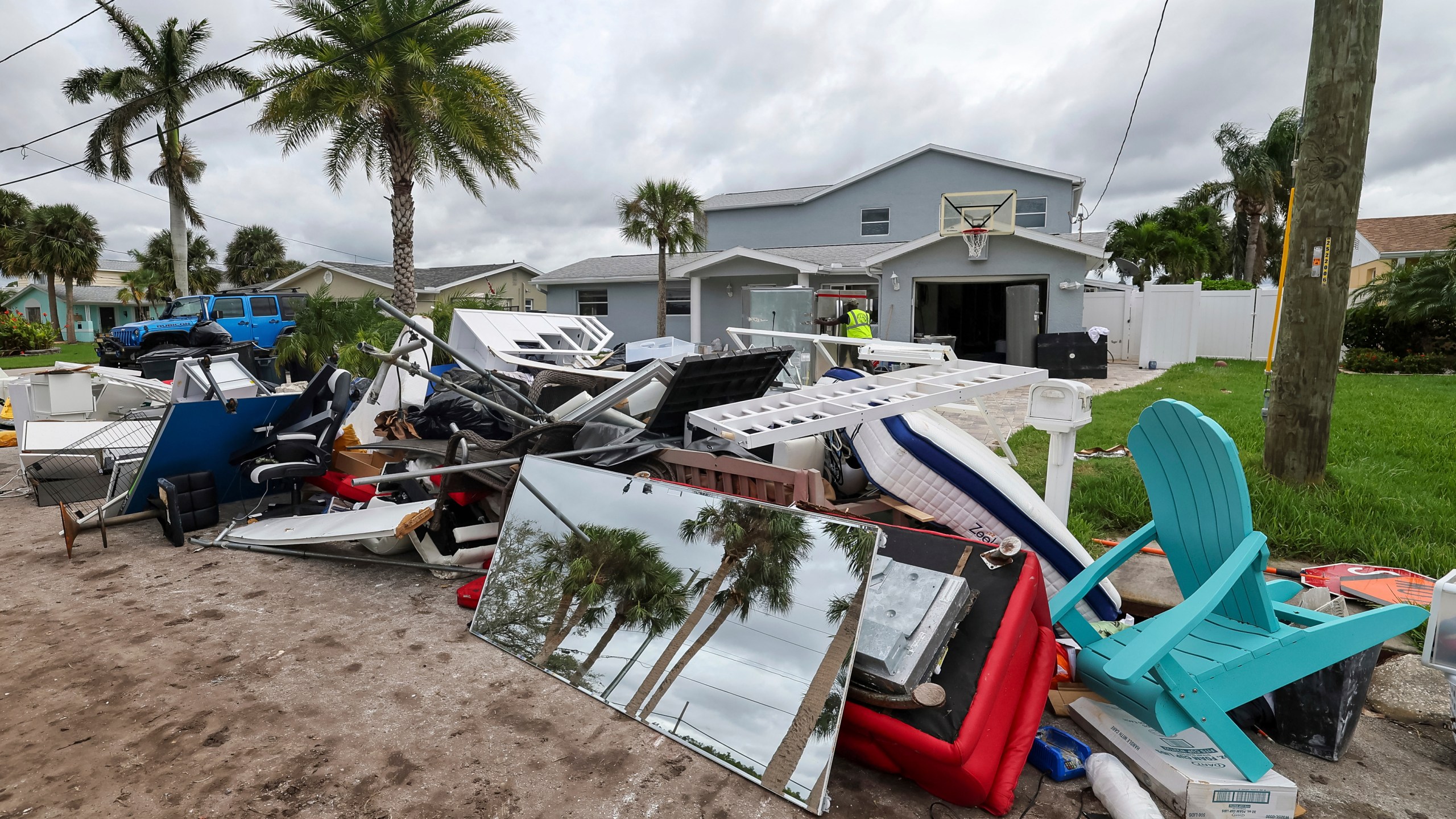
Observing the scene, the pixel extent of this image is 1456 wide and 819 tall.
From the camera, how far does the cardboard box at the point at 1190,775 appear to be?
200 cm

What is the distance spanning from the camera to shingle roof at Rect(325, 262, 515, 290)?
3225 centimetres

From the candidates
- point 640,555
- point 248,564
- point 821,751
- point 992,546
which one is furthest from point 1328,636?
point 248,564

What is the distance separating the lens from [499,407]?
432 cm

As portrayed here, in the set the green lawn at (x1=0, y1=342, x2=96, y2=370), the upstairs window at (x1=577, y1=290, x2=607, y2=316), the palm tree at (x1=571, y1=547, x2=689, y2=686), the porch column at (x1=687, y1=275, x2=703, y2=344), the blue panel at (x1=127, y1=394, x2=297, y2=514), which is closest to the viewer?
the palm tree at (x1=571, y1=547, x2=689, y2=686)

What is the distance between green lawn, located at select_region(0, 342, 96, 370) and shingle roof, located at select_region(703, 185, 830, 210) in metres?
18.1

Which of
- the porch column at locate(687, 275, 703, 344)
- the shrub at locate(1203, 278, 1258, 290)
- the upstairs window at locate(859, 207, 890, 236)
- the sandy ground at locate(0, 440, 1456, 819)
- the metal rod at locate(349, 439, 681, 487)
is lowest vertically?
the sandy ground at locate(0, 440, 1456, 819)

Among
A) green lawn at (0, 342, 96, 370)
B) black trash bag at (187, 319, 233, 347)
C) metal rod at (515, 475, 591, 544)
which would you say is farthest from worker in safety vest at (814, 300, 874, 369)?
green lawn at (0, 342, 96, 370)

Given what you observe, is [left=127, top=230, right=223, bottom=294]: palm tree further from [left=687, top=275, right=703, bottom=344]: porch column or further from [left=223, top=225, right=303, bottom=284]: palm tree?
[left=687, top=275, right=703, bottom=344]: porch column

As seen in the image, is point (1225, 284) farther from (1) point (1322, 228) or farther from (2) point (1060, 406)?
(2) point (1060, 406)

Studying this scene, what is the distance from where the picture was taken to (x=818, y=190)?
951 inches

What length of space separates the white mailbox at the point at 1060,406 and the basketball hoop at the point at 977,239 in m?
13.2

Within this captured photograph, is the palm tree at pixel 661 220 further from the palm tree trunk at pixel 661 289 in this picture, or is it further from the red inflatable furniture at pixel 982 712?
the red inflatable furniture at pixel 982 712

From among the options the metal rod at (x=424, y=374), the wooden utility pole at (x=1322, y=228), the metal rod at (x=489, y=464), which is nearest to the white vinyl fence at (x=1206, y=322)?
the wooden utility pole at (x=1322, y=228)

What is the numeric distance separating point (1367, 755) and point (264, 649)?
4096 millimetres
